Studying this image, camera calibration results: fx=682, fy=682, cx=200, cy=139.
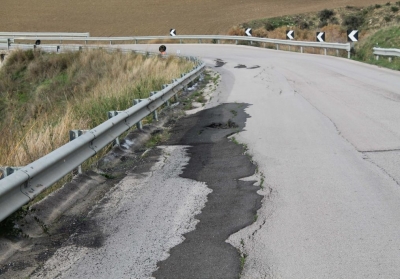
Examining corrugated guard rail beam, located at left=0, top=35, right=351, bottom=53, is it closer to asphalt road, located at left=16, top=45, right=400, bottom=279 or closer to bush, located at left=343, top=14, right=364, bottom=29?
bush, located at left=343, top=14, right=364, bottom=29

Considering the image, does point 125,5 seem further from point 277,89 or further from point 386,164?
point 386,164

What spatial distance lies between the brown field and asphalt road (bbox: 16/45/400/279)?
47311 millimetres

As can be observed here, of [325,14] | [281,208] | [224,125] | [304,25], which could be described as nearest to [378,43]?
[224,125]

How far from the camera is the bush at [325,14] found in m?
62.8

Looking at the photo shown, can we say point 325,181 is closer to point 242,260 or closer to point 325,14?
point 242,260

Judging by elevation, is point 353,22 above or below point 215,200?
below

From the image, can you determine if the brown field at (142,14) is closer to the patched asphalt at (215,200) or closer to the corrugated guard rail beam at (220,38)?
the corrugated guard rail beam at (220,38)

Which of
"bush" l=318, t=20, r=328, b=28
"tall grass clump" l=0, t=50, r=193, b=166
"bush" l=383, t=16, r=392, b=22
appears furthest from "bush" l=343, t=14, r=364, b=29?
"tall grass clump" l=0, t=50, r=193, b=166

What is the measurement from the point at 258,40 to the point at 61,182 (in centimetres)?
3473

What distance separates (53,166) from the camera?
642cm

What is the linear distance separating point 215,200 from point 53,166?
5.25 feet

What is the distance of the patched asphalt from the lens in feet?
16.2

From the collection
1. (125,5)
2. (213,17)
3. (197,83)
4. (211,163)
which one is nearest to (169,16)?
(213,17)

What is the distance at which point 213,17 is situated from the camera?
221 ft
